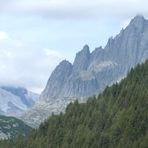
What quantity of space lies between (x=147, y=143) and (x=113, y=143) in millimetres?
24542

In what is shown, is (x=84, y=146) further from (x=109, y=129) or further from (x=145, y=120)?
(x=145, y=120)

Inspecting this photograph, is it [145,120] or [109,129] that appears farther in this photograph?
[109,129]

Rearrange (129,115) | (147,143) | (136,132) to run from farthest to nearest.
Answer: (129,115) < (136,132) < (147,143)

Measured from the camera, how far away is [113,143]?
597 ft

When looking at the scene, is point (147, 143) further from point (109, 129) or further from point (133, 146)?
point (109, 129)

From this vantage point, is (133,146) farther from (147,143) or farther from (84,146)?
(84,146)

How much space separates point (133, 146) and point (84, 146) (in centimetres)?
3883

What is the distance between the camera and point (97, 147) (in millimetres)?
192500

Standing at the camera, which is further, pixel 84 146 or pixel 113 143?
pixel 84 146

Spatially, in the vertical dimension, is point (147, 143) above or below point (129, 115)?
below

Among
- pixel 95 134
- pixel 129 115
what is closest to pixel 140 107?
pixel 129 115

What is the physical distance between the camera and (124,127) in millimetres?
187500

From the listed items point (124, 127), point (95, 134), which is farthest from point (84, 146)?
point (124, 127)

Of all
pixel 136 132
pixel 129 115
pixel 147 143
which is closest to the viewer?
pixel 147 143
